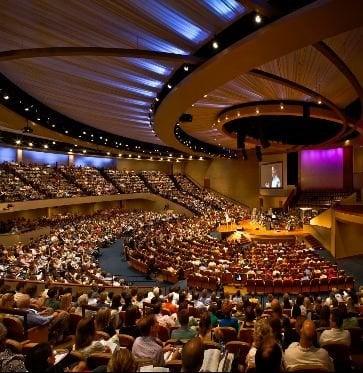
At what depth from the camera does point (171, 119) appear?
16.2 metres

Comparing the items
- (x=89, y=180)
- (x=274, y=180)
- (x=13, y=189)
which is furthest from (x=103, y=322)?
(x=274, y=180)

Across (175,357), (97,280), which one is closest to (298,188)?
(97,280)

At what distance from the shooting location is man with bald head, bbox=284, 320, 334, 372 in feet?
12.0

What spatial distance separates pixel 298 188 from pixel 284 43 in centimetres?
3273

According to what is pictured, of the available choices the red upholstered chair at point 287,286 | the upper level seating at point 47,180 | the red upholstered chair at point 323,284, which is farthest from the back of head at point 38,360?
the upper level seating at point 47,180

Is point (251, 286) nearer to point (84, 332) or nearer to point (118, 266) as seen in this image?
point (118, 266)

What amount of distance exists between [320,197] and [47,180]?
2459 centimetres

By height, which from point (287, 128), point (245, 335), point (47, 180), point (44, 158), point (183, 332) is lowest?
point (245, 335)

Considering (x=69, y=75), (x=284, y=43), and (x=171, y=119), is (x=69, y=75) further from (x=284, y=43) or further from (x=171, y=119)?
(x=284, y=43)

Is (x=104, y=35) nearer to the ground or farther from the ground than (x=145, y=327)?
farther from the ground

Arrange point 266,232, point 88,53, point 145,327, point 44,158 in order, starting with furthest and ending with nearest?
point 44,158 → point 266,232 → point 88,53 → point 145,327

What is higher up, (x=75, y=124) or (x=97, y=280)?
(x=75, y=124)

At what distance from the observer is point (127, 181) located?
147ft

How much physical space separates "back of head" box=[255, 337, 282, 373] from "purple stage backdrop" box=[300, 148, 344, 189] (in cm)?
3492
